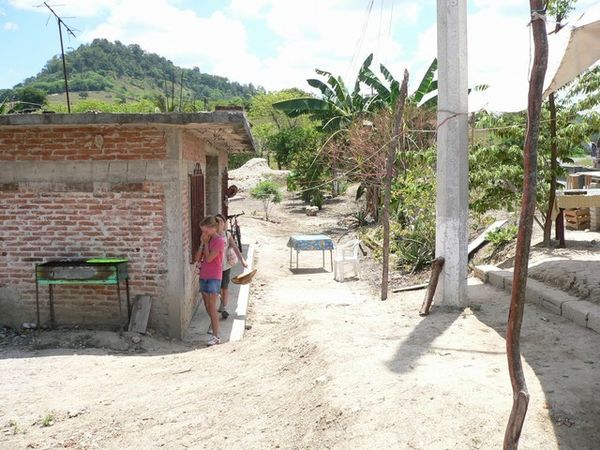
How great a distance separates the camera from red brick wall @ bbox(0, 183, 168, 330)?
7625 mm

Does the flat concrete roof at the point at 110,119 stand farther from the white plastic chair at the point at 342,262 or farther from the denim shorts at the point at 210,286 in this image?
the white plastic chair at the point at 342,262

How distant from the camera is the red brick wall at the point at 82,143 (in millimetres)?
7484

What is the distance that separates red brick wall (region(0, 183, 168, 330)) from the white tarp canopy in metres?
4.67

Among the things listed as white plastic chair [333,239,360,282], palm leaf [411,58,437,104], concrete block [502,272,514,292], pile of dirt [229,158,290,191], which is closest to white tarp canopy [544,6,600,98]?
concrete block [502,272,514,292]

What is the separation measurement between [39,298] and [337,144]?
1618 cm

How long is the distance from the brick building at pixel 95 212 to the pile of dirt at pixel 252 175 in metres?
27.9

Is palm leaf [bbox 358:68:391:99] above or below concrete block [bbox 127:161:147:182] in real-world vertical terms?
above

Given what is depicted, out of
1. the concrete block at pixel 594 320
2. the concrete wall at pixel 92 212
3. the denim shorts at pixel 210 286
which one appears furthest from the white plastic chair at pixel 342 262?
the concrete block at pixel 594 320

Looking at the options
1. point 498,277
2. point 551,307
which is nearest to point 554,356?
point 551,307

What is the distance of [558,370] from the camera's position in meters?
4.67

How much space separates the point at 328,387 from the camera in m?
4.74

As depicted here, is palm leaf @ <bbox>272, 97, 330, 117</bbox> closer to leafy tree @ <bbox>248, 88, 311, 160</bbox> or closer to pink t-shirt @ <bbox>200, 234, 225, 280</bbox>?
pink t-shirt @ <bbox>200, 234, 225, 280</bbox>

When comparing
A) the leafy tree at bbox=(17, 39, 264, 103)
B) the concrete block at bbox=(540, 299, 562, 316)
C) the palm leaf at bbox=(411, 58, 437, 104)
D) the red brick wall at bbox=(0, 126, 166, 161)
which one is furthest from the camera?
the leafy tree at bbox=(17, 39, 264, 103)

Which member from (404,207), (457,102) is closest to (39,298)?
(457,102)
